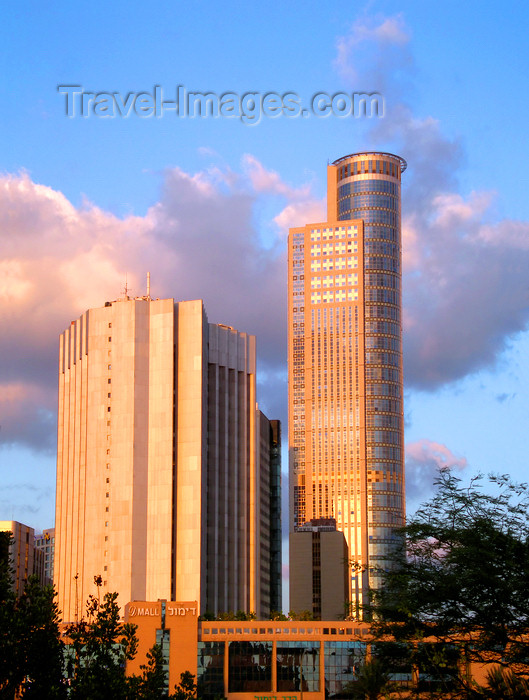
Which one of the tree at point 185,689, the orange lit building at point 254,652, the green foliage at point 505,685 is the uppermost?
the green foliage at point 505,685

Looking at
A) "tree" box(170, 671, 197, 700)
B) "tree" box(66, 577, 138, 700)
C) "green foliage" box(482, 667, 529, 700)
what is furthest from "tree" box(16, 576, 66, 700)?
"green foliage" box(482, 667, 529, 700)

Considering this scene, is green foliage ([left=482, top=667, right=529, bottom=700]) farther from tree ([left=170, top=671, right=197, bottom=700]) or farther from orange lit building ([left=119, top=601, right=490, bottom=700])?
orange lit building ([left=119, top=601, right=490, bottom=700])

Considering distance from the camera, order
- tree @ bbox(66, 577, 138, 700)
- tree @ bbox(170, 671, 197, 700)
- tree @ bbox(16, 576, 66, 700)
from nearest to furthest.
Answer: tree @ bbox(66, 577, 138, 700)
tree @ bbox(16, 576, 66, 700)
tree @ bbox(170, 671, 197, 700)

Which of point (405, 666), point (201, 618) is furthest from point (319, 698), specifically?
point (405, 666)

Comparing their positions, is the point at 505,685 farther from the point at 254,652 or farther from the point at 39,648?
the point at 254,652

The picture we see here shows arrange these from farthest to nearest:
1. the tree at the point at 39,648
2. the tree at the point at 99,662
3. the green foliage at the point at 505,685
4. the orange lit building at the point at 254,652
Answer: the orange lit building at the point at 254,652, the tree at the point at 39,648, the tree at the point at 99,662, the green foliage at the point at 505,685

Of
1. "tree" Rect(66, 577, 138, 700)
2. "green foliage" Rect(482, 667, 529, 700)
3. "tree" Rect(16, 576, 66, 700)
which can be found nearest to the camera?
"green foliage" Rect(482, 667, 529, 700)

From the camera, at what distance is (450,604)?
65.9 meters

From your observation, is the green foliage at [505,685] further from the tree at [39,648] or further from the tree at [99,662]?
the tree at [39,648]

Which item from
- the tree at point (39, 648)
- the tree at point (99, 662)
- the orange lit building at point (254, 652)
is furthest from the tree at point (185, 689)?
the orange lit building at point (254, 652)

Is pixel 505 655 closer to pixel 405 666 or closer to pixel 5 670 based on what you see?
pixel 405 666

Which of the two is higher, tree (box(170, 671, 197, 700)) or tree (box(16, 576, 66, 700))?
tree (box(16, 576, 66, 700))

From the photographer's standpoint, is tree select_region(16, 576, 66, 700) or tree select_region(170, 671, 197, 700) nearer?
tree select_region(16, 576, 66, 700)

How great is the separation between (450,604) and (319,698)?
105424mm
